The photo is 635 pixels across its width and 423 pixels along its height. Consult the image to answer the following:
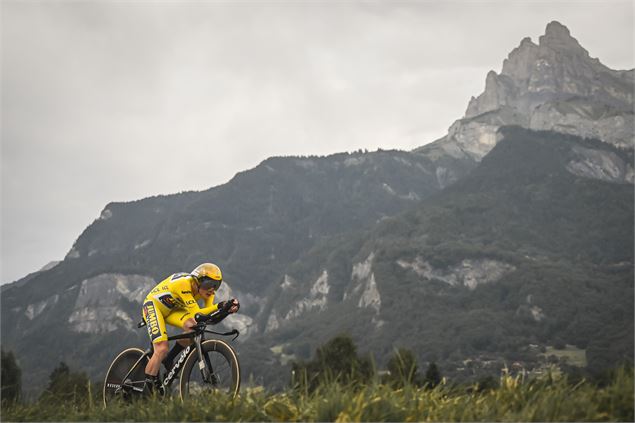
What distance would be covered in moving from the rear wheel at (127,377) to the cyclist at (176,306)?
46 cm

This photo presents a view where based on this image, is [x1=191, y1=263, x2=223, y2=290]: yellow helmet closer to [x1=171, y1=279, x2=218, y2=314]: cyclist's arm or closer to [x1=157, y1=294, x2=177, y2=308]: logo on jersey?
[x1=171, y1=279, x2=218, y2=314]: cyclist's arm

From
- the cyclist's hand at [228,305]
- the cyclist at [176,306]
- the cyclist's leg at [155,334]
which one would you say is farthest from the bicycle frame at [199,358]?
the cyclist's hand at [228,305]

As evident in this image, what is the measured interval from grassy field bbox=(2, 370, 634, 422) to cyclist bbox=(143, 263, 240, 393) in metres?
2.54

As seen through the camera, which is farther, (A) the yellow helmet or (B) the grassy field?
(A) the yellow helmet

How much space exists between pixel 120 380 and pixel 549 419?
820cm

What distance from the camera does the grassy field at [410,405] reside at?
7.55m

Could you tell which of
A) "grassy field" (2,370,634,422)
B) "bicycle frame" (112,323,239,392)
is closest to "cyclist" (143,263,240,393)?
"bicycle frame" (112,323,239,392)

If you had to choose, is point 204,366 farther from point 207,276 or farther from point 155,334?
point 207,276

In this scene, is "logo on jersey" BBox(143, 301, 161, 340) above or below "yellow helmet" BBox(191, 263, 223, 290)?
below

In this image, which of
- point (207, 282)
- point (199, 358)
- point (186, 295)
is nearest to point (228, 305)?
point (207, 282)

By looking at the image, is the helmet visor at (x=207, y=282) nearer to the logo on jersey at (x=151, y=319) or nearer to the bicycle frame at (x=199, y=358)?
the bicycle frame at (x=199, y=358)

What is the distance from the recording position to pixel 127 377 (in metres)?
12.1

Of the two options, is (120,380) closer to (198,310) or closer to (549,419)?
(198,310)

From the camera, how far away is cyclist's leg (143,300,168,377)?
456 inches
